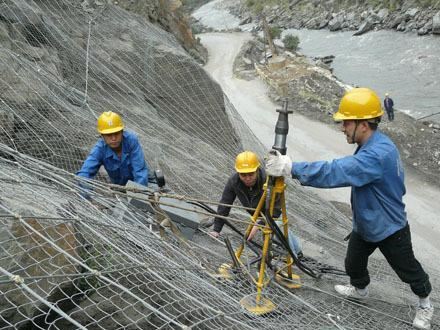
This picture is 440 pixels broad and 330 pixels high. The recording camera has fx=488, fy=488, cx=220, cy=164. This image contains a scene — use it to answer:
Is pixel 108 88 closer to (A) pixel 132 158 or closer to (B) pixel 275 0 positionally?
(A) pixel 132 158

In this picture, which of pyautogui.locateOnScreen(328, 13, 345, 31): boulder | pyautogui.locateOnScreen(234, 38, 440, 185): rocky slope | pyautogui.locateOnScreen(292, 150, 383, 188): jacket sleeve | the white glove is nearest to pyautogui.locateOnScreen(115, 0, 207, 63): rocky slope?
pyautogui.locateOnScreen(234, 38, 440, 185): rocky slope

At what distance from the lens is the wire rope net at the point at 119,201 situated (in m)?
2.78

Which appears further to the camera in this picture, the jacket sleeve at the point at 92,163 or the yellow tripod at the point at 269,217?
the jacket sleeve at the point at 92,163

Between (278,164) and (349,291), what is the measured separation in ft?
5.38

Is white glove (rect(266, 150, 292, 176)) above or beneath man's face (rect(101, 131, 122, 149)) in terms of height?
above

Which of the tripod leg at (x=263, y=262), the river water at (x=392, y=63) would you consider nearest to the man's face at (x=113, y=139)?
the tripod leg at (x=263, y=262)

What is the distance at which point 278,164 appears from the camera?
10.8ft

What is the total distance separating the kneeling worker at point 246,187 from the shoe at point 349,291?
517 mm

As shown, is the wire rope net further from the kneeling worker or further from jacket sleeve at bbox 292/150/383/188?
jacket sleeve at bbox 292/150/383/188

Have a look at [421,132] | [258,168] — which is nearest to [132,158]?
[258,168]

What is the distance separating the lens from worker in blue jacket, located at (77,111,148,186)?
15.4ft

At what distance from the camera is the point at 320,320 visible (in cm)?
366

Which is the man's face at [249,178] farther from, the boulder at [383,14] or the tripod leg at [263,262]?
the boulder at [383,14]

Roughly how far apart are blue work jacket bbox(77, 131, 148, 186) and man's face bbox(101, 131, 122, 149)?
50 millimetres
